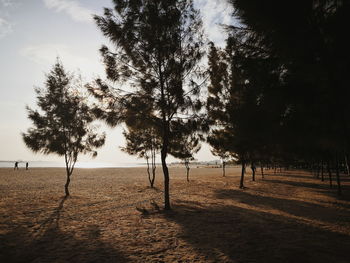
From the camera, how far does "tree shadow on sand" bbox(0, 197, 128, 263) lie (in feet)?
15.7

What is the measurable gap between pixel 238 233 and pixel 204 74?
23.6 feet

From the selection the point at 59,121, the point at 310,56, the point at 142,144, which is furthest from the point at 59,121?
the point at 310,56

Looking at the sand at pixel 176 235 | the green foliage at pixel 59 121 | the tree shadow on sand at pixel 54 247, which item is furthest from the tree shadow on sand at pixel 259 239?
the green foliage at pixel 59 121

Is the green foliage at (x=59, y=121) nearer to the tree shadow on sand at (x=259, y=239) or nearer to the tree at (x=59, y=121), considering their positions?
the tree at (x=59, y=121)

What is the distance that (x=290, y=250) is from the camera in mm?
5000

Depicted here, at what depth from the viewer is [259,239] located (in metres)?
5.82

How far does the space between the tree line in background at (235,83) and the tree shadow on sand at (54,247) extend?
4745mm

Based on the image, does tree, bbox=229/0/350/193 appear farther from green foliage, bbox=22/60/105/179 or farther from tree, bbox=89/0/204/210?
green foliage, bbox=22/60/105/179

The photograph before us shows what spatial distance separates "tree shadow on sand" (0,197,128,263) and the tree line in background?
4745 mm

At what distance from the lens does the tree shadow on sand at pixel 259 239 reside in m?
4.68

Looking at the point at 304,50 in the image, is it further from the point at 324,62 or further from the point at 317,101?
the point at 317,101

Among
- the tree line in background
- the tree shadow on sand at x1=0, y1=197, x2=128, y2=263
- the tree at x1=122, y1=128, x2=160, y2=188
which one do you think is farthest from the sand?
the tree at x1=122, y1=128, x2=160, y2=188

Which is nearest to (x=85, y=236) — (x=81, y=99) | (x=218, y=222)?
(x=218, y=222)

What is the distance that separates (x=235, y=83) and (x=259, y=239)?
219 inches
